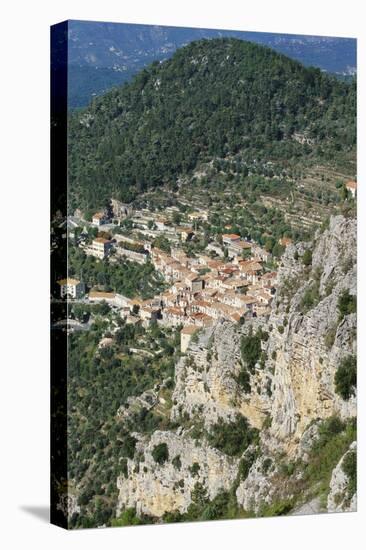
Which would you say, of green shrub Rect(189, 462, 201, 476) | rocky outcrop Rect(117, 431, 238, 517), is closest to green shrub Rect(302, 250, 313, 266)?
rocky outcrop Rect(117, 431, 238, 517)

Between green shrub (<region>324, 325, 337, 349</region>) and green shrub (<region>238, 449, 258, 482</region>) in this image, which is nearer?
green shrub (<region>238, 449, 258, 482</region>)

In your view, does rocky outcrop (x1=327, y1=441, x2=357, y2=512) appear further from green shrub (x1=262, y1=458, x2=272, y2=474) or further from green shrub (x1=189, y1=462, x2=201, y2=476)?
green shrub (x1=189, y1=462, x2=201, y2=476)

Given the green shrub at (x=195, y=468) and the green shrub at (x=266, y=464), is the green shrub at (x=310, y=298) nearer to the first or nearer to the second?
the green shrub at (x=266, y=464)

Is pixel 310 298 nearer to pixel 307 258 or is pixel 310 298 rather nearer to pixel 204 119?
pixel 307 258

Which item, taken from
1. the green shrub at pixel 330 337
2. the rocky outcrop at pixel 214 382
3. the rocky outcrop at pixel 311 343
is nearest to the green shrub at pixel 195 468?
the rocky outcrop at pixel 214 382

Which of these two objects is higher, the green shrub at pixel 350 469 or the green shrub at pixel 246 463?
the green shrub at pixel 246 463

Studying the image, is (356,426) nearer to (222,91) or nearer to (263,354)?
(263,354)

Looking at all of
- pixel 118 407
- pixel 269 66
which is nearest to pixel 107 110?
pixel 269 66
